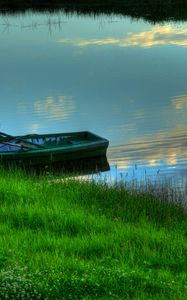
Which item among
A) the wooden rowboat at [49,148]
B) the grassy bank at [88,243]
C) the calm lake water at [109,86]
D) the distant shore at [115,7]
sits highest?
the grassy bank at [88,243]

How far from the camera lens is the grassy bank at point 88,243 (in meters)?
5.98

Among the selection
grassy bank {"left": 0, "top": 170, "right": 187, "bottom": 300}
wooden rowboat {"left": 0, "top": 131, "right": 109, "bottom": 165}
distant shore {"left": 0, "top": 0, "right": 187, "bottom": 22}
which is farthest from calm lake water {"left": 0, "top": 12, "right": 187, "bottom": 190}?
grassy bank {"left": 0, "top": 170, "right": 187, "bottom": 300}

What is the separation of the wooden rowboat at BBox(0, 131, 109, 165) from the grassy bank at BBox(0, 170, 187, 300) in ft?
14.2

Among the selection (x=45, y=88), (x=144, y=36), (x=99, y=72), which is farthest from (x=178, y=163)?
(x=144, y=36)

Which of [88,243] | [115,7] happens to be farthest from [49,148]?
[115,7]

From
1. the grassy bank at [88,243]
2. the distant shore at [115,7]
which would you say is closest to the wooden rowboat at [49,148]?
the grassy bank at [88,243]

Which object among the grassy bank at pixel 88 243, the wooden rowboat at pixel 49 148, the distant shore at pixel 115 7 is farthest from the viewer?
the distant shore at pixel 115 7

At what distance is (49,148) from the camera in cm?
1633

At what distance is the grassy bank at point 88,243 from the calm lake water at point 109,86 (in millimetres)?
4122

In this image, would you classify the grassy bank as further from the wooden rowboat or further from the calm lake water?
the wooden rowboat

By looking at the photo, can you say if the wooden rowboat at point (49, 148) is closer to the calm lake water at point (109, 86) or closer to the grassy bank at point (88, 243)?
the calm lake water at point (109, 86)

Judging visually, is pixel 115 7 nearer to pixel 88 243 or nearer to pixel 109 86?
pixel 109 86

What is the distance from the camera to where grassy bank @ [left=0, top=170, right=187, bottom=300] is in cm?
598

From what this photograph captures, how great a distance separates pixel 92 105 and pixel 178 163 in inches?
317
